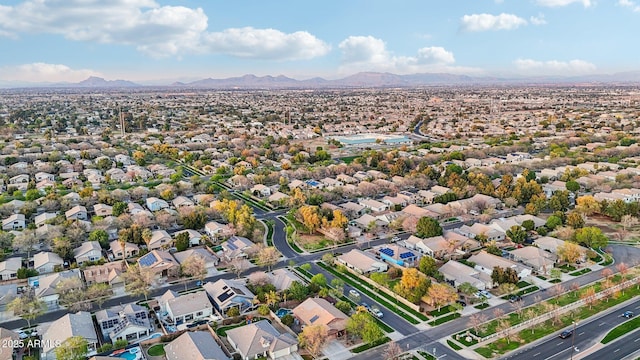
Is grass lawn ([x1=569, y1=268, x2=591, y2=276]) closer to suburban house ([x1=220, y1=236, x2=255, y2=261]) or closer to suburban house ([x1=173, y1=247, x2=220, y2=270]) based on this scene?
suburban house ([x1=220, y1=236, x2=255, y2=261])

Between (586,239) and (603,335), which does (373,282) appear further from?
(586,239)

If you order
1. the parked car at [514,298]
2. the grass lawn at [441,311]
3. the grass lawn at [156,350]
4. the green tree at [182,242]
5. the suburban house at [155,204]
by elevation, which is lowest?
the grass lawn at [156,350]

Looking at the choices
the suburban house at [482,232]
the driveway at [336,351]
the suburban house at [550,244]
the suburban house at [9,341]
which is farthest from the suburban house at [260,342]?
the suburban house at [550,244]

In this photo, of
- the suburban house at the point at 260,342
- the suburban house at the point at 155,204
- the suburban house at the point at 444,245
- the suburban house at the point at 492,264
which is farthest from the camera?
the suburban house at the point at 155,204

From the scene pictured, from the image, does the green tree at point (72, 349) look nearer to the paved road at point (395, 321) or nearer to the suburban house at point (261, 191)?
the paved road at point (395, 321)

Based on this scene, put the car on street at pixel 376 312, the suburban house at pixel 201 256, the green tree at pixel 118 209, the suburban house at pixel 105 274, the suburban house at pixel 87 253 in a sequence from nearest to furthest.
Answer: the car on street at pixel 376 312 → the suburban house at pixel 105 274 → the suburban house at pixel 201 256 → the suburban house at pixel 87 253 → the green tree at pixel 118 209

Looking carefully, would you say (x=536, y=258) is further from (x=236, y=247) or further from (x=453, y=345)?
(x=236, y=247)

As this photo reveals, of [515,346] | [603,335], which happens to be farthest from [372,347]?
[603,335]
